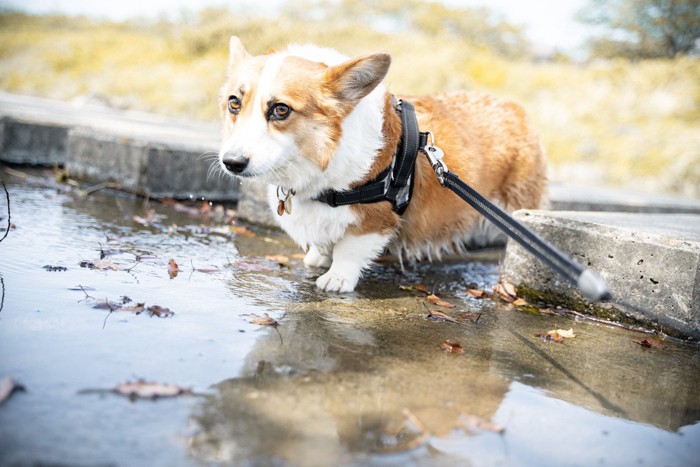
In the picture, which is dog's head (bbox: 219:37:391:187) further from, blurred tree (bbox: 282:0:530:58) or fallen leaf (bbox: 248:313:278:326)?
blurred tree (bbox: 282:0:530:58)

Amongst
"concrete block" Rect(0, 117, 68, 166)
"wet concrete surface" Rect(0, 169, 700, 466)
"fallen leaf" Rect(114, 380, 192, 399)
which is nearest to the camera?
"wet concrete surface" Rect(0, 169, 700, 466)

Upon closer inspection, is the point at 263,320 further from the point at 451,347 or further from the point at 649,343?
the point at 649,343

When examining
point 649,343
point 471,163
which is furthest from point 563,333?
point 471,163

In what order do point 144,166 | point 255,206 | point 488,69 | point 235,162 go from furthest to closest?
point 488,69 < point 144,166 < point 255,206 < point 235,162

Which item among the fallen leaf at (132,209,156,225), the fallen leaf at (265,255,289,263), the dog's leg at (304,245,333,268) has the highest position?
the dog's leg at (304,245,333,268)

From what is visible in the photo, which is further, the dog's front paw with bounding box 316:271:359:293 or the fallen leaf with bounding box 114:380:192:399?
the dog's front paw with bounding box 316:271:359:293

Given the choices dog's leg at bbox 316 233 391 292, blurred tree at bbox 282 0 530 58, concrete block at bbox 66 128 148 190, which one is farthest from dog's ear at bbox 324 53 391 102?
blurred tree at bbox 282 0 530 58

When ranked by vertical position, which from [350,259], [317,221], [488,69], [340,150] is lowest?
[350,259]

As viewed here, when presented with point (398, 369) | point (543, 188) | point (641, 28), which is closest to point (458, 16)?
point (641, 28)

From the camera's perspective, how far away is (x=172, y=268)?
244cm

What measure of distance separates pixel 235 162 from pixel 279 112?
0.30 m

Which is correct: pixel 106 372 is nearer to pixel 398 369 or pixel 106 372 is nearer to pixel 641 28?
pixel 398 369

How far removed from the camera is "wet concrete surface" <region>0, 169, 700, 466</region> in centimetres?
119

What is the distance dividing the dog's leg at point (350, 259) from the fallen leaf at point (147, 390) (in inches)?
47.0
